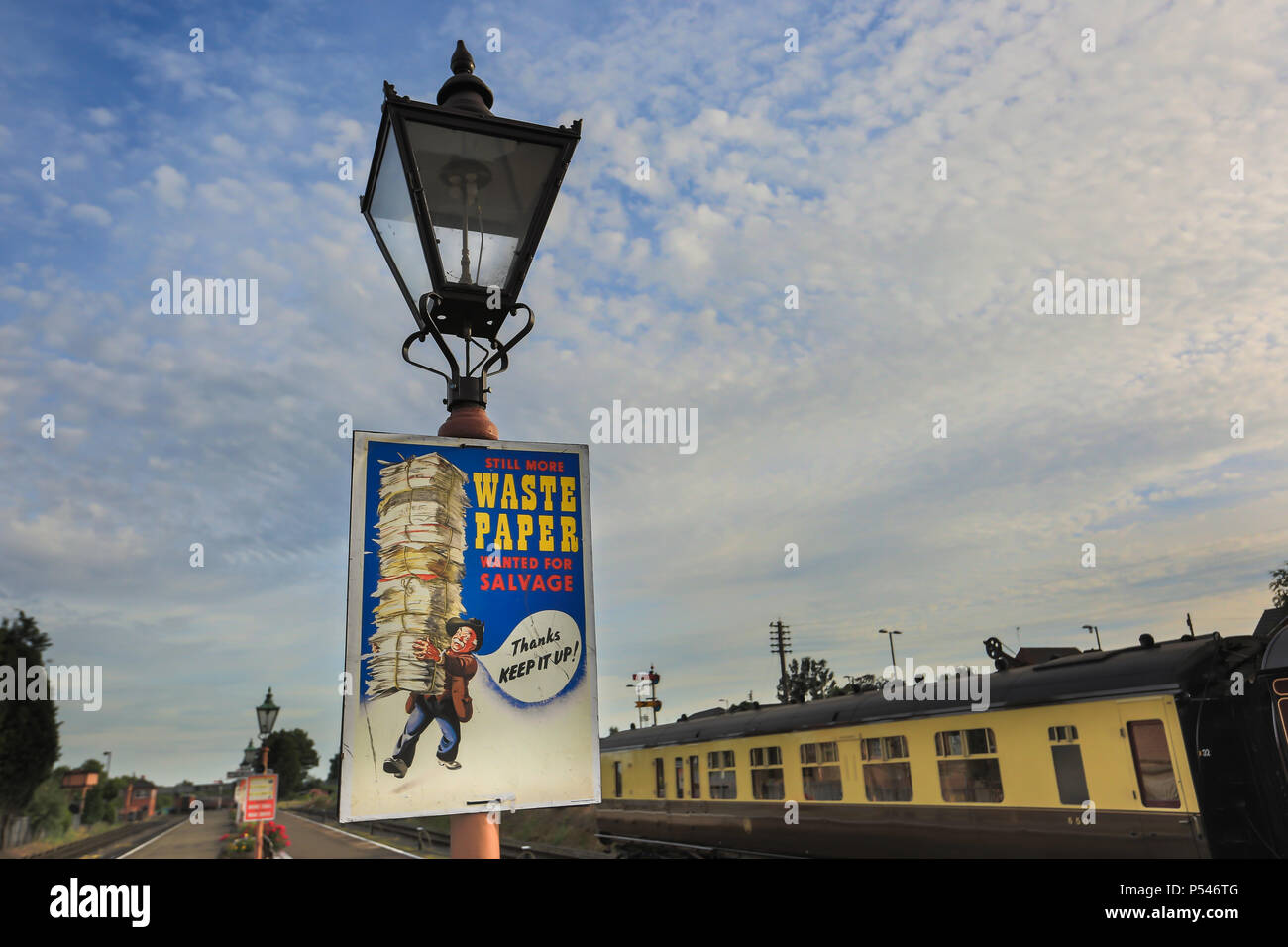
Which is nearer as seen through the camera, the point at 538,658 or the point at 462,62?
the point at 538,658

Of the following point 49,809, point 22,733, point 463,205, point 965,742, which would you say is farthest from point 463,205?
point 49,809

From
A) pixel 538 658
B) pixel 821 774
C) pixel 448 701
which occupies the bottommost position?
pixel 821 774

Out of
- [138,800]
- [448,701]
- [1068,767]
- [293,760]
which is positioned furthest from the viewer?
[138,800]

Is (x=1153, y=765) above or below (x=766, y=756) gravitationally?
above

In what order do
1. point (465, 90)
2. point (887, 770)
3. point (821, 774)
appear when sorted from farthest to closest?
1. point (821, 774)
2. point (887, 770)
3. point (465, 90)

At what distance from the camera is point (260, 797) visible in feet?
49.1

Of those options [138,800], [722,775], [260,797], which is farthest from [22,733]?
[138,800]

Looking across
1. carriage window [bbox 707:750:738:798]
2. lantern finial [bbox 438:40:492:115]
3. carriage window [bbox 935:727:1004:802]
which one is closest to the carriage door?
carriage window [bbox 935:727:1004:802]

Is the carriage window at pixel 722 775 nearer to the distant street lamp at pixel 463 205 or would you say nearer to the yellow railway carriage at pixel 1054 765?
the yellow railway carriage at pixel 1054 765

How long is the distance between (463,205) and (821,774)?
42.8 feet

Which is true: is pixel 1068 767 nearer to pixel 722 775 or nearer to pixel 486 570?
pixel 722 775

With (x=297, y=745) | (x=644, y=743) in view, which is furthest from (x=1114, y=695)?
(x=297, y=745)
